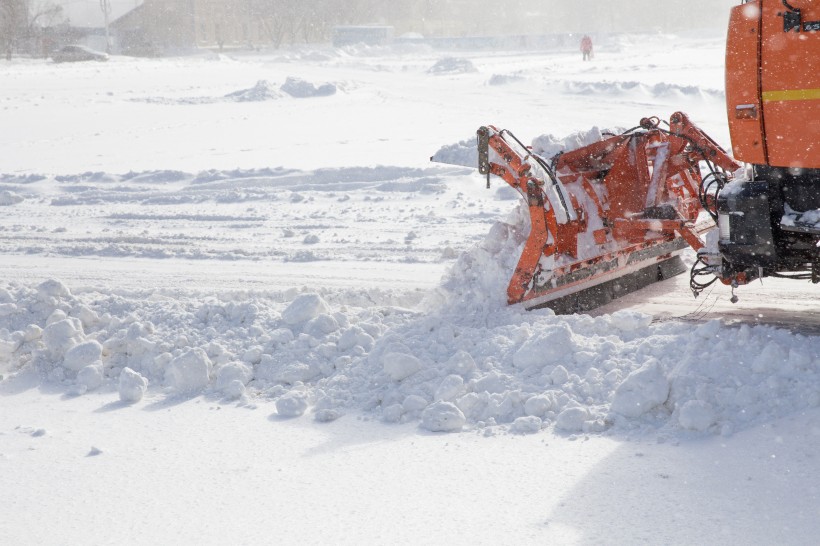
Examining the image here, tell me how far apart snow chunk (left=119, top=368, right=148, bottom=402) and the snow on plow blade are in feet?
7.24

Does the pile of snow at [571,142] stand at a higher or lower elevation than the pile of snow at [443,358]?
higher

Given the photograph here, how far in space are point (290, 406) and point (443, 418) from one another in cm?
84

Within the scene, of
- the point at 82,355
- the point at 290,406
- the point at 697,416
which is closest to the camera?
the point at 697,416

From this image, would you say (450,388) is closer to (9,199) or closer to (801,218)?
(801,218)

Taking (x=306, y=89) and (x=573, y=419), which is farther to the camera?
(x=306, y=89)

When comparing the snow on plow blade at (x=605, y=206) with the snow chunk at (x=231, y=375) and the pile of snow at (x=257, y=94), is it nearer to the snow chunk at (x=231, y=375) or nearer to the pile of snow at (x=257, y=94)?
the snow chunk at (x=231, y=375)

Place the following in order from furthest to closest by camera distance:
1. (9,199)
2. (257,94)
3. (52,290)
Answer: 1. (257,94)
2. (9,199)
3. (52,290)

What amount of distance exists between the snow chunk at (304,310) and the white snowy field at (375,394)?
13 mm

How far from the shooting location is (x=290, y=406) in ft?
15.4

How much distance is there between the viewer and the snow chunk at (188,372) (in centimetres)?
500

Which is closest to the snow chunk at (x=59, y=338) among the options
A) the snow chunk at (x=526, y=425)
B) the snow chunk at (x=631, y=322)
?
the snow chunk at (x=526, y=425)

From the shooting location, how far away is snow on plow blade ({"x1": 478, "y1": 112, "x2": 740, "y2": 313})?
5617mm

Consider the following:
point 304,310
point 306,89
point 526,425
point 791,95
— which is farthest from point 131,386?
point 306,89

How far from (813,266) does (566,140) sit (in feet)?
7.17
